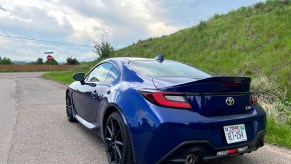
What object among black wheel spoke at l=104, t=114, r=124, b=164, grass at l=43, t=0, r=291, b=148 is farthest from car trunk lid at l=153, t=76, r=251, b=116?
grass at l=43, t=0, r=291, b=148

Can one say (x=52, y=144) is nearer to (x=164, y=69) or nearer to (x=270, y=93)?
(x=164, y=69)

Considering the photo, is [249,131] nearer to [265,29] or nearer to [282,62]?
[282,62]

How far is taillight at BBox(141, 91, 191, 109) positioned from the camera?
3.03 metres

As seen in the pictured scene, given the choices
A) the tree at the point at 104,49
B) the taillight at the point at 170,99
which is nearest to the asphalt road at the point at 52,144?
the taillight at the point at 170,99

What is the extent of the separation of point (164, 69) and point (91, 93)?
4.12 ft

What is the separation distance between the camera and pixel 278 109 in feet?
21.9

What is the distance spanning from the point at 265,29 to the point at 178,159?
12789 mm

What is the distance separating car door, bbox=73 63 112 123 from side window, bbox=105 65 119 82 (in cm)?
13

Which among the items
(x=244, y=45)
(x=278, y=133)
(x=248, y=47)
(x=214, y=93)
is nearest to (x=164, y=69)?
(x=214, y=93)

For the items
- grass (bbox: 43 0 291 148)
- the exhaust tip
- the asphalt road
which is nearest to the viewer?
the exhaust tip

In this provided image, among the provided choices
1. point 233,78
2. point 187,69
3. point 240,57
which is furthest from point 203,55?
point 233,78

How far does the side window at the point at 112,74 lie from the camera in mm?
4126

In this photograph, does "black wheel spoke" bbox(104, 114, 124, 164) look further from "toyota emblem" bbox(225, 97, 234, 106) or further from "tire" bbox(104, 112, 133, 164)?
"toyota emblem" bbox(225, 97, 234, 106)

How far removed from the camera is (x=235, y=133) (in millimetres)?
3199
